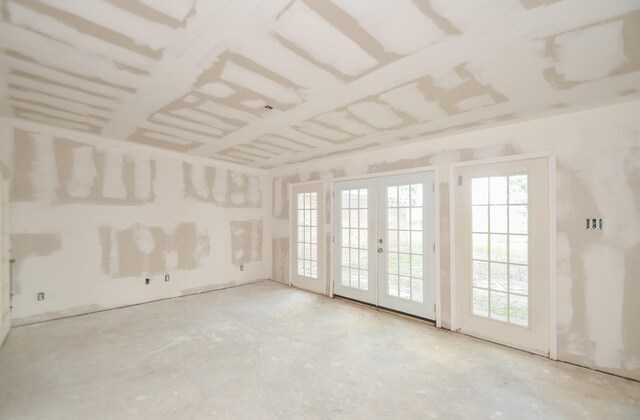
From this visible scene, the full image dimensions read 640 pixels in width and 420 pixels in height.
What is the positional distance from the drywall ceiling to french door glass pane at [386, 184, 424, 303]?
112 centimetres

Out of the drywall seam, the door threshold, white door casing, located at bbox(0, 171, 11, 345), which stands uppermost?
the drywall seam

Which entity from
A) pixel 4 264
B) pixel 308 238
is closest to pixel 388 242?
pixel 308 238

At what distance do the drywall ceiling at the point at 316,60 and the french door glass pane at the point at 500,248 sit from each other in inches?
30.8

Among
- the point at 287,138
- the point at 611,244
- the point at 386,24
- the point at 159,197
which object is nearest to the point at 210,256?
the point at 159,197

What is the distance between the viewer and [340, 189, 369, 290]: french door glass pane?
4570 millimetres

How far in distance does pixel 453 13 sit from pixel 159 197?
4.75 meters

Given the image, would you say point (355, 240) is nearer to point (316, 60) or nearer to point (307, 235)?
point (307, 235)

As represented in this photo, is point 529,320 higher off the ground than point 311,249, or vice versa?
point 311,249

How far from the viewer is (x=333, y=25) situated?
167 cm

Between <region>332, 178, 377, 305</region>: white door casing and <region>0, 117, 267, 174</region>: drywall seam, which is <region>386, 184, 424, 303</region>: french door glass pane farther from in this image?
<region>0, 117, 267, 174</region>: drywall seam

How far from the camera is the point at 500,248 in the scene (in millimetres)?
3217

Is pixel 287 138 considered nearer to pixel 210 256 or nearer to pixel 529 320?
pixel 210 256

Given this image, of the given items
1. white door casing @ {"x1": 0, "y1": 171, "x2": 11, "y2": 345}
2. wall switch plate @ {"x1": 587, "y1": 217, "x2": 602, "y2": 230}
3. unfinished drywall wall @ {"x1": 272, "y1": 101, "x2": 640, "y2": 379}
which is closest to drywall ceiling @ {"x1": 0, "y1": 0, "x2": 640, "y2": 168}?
unfinished drywall wall @ {"x1": 272, "y1": 101, "x2": 640, "y2": 379}

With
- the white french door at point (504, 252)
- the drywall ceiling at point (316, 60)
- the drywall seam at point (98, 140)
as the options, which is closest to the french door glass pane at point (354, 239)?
the white french door at point (504, 252)
